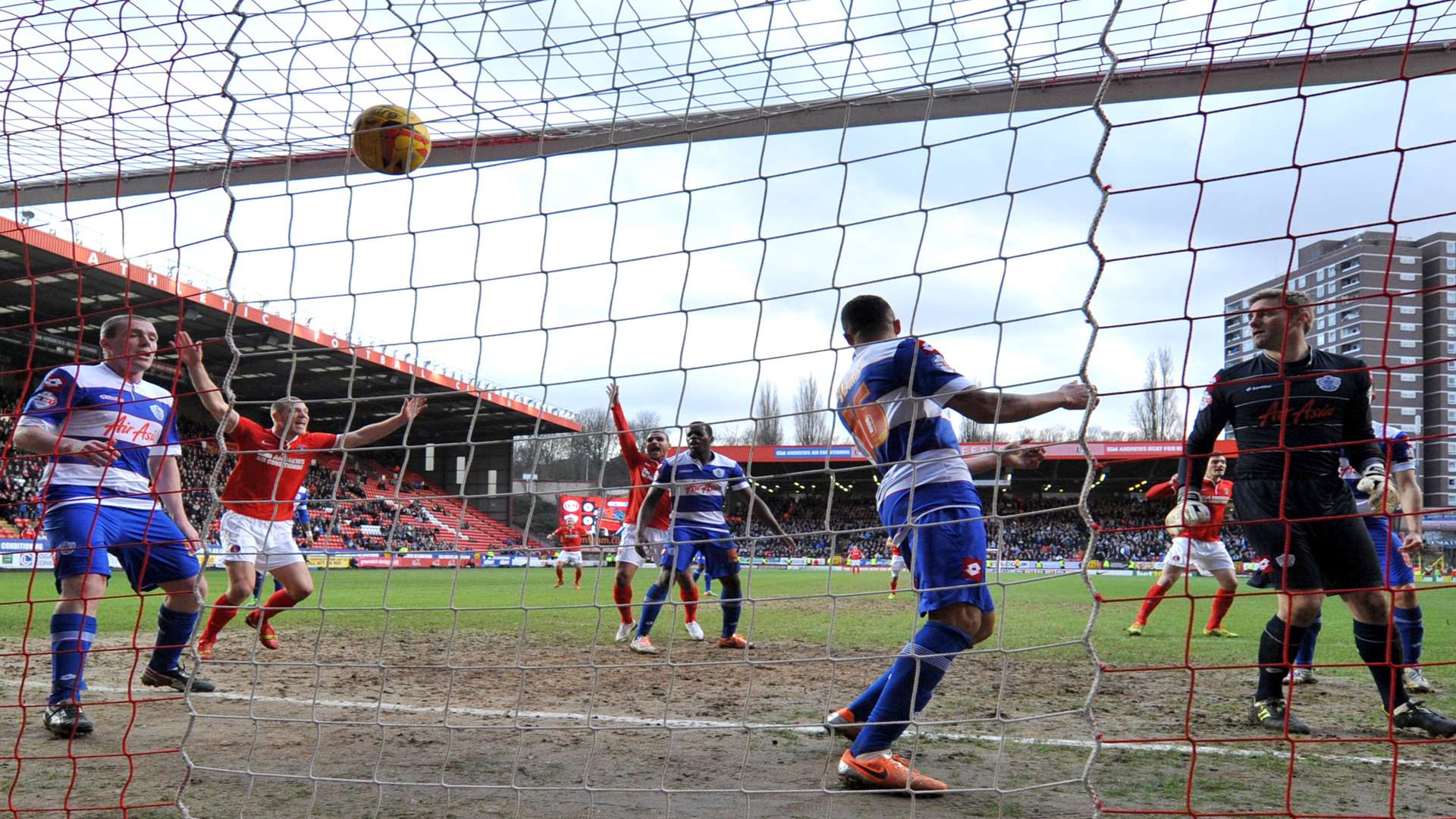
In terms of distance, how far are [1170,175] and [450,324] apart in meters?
2.68

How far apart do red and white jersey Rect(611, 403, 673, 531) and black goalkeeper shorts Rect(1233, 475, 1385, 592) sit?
2.89 metres

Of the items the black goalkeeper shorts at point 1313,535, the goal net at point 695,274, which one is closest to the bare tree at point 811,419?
the goal net at point 695,274

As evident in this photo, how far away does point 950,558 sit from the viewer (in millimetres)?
3443

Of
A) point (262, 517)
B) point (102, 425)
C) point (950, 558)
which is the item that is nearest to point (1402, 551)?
point (950, 558)

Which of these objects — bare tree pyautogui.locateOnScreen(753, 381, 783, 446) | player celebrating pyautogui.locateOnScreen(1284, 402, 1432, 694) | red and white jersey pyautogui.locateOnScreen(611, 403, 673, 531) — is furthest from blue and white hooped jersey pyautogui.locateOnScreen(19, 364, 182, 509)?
player celebrating pyautogui.locateOnScreen(1284, 402, 1432, 694)

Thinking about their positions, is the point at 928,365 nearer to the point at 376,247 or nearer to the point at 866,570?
the point at 376,247

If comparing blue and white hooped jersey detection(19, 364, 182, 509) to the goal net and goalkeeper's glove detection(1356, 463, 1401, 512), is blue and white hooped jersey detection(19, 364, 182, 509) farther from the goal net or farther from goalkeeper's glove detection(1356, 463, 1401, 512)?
goalkeeper's glove detection(1356, 463, 1401, 512)

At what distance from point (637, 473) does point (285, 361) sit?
274 cm

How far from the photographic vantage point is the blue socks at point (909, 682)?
11.1 feet

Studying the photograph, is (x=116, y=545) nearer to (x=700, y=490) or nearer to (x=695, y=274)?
(x=695, y=274)

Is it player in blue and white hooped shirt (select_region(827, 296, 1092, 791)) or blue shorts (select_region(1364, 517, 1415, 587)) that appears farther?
blue shorts (select_region(1364, 517, 1415, 587))

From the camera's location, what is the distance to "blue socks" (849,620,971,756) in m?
3.39

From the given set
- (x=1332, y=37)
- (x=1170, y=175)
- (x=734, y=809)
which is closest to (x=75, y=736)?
(x=734, y=809)

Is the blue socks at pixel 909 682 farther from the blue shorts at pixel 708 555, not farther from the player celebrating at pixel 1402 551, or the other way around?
the blue shorts at pixel 708 555
